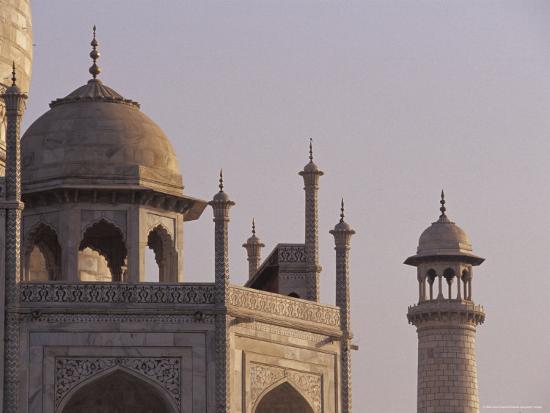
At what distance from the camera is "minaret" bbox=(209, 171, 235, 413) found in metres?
36.7

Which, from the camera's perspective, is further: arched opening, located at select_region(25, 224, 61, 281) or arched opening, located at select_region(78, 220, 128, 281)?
arched opening, located at select_region(78, 220, 128, 281)

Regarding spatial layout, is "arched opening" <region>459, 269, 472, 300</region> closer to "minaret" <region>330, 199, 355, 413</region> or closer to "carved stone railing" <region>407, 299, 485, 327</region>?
"carved stone railing" <region>407, 299, 485, 327</region>

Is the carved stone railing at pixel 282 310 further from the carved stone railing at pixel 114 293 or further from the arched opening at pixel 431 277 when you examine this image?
the arched opening at pixel 431 277

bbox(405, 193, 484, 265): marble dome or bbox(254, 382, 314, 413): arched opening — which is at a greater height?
bbox(405, 193, 484, 265): marble dome

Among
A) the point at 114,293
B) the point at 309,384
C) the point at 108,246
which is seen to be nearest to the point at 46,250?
the point at 108,246

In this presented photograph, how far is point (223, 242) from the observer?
37.3 meters

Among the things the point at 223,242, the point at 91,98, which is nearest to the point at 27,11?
the point at 91,98

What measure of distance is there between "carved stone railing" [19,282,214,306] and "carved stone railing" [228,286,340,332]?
1.81 feet

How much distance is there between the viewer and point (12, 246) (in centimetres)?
3653

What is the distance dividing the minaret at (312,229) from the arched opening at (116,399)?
4.08 metres

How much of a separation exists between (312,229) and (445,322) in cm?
2308

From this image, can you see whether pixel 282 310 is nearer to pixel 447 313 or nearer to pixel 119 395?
pixel 119 395

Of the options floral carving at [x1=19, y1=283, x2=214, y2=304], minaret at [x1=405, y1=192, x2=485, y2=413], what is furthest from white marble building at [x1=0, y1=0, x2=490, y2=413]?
minaret at [x1=405, y1=192, x2=485, y2=413]

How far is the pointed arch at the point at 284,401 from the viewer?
38.3 meters
